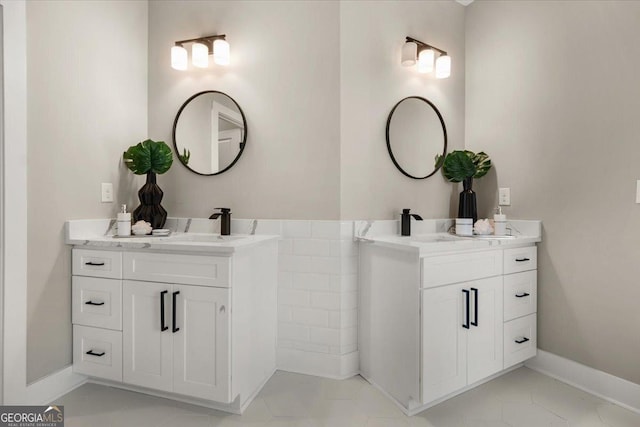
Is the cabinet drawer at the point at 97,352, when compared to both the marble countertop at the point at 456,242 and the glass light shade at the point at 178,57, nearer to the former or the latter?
the marble countertop at the point at 456,242

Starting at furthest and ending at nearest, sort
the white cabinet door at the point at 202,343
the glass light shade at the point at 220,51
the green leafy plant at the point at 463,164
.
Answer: the green leafy plant at the point at 463,164 → the glass light shade at the point at 220,51 → the white cabinet door at the point at 202,343

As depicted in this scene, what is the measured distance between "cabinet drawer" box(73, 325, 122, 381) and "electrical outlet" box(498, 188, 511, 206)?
2503 millimetres

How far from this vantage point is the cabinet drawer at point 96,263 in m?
1.85

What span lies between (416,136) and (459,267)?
999mm

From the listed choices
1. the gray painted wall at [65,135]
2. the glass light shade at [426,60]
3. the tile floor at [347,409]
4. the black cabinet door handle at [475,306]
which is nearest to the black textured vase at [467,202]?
the black cabinet door handle at [475,306]

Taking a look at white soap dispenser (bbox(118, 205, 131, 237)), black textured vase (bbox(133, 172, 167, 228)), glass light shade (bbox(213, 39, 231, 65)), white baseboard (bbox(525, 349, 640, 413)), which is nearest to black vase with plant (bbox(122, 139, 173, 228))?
black textured vase (bbox(133, 172, 167, 228))

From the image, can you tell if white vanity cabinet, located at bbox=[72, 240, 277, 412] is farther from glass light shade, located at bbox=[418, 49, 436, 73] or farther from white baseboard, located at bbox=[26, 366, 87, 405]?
glass light shade, located at bbox=[418, 49, 436, 73]

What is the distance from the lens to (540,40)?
2.22 metres


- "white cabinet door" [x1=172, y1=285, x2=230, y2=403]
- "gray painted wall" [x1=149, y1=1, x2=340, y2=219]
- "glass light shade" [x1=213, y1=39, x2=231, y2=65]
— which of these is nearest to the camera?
"white cabinet door" [x1=172, y1=285, x2=230, y2=403]

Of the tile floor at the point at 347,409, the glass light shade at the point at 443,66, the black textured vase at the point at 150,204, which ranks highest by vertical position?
the glass light shade at the point at 443,66

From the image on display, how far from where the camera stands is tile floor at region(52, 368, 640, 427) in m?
1.66

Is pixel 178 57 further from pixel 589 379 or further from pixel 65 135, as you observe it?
pixel 589 379

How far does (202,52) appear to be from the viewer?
2275 millimetres

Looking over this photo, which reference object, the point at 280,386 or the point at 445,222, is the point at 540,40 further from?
the point at 280,386
